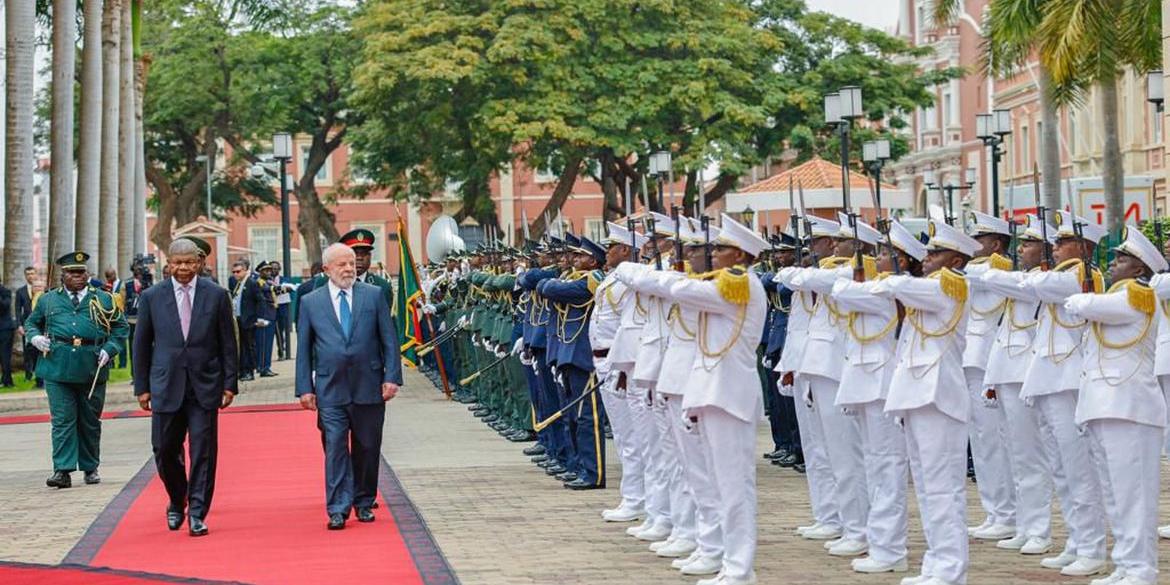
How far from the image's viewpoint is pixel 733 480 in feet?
33.9

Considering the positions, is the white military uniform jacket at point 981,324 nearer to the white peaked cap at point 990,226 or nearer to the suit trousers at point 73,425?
the white peaked cap at point 990,226

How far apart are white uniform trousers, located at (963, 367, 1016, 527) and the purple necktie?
509 centimetres

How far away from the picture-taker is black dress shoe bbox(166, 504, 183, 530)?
13367 millimetres

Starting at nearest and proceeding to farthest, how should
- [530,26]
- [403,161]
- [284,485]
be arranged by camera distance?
1. [284,485]
2. [530,26]
3. [403,161]

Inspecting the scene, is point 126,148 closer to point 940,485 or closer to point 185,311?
point 185,311

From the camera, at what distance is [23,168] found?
2928cm

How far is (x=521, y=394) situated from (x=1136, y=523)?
1035 centimetres

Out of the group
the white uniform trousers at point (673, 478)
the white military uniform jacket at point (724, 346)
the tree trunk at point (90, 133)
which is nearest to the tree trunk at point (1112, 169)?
the tree trunk at point (90, 133)

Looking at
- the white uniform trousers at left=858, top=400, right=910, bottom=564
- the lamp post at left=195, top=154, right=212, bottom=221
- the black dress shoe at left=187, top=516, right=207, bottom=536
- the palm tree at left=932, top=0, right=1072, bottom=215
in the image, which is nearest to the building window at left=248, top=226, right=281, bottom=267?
the lamp post at left=195, top=154, right=212, bottom=221

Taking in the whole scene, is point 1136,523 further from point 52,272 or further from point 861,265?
point 52,272

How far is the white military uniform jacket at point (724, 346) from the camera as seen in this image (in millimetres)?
10305

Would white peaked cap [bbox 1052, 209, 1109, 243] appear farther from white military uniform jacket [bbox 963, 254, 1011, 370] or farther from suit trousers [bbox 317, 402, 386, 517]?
suit trousers [bbox 317, 402, 386, 517]

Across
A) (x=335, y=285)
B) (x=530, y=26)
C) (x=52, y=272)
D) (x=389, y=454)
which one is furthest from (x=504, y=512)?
(x=530, y=26)

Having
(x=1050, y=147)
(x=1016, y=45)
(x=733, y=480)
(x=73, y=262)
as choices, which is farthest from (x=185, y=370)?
(x=1050, y=147)
